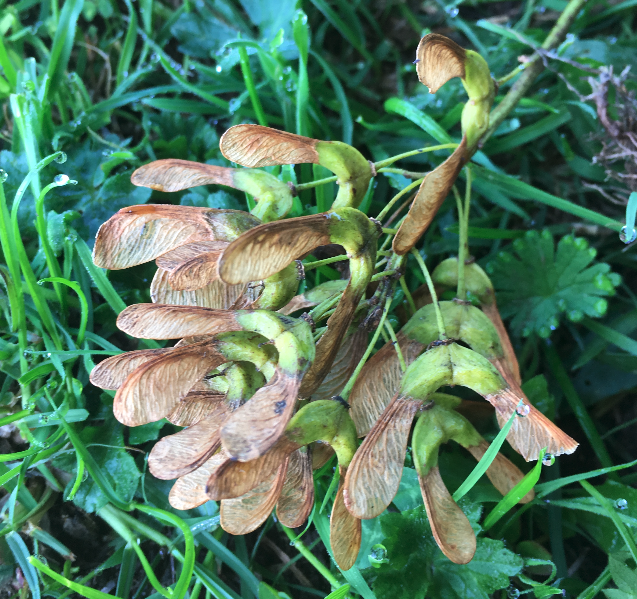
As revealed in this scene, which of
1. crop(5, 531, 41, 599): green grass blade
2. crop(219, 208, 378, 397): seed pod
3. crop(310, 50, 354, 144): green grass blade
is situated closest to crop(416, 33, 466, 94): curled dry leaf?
crop(219, 208, 378, 397): seed pod

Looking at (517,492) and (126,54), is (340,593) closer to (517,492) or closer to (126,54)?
(517,492)

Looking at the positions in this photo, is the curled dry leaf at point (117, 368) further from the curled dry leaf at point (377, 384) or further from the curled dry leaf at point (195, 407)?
the curled dry leaf at point (377, 384)

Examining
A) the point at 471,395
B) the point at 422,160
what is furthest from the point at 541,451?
the point at 422,160

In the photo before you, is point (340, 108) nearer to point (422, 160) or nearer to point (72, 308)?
point (422, 160)

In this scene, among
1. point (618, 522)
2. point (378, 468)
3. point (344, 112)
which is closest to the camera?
point (378, 468)

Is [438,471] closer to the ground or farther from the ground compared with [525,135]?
closer to the ground

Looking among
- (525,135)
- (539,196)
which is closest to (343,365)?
(539,196)

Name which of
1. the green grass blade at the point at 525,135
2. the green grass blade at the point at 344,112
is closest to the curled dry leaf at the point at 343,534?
the green grass blade at the point at 344,112
